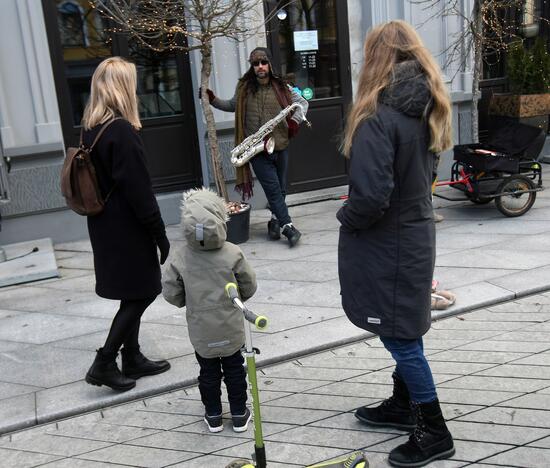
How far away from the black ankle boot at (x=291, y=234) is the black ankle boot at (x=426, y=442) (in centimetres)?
387

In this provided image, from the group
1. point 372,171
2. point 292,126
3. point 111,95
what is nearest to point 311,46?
point 292,126

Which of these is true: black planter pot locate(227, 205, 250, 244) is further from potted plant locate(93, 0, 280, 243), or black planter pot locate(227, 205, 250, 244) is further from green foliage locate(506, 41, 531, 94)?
green foliage locate(506, 41, 531, 94)

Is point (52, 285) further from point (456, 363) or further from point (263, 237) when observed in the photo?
point (456, 363)

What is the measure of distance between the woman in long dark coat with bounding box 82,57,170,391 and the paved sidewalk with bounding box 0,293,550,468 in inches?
16.9

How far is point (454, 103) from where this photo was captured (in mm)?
9453

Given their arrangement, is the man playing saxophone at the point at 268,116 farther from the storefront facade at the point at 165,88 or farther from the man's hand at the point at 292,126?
the storefront facade at the point at 165,88

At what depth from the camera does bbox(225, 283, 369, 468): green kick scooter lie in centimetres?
246

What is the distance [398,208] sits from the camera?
2.95 m

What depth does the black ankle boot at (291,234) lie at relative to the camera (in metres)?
6.89

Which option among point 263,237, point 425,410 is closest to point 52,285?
point 263,237

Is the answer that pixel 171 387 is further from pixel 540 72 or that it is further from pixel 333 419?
pixel 540 72

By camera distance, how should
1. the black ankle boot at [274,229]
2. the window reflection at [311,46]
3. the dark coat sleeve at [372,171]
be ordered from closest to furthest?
the dark coat sleeve at [372,171], the black ankle boot at [274,229], the window reflection at [311,46]

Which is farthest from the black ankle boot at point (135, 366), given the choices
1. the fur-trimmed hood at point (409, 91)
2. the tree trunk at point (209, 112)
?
the tree trunk at point (209, 112)

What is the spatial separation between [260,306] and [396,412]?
6.89 ft
